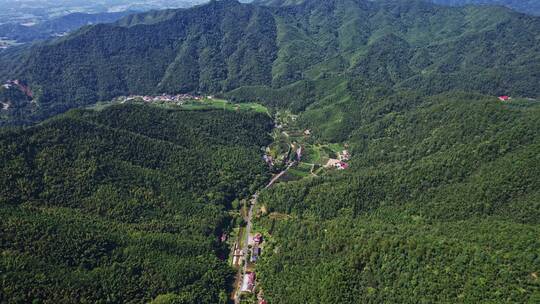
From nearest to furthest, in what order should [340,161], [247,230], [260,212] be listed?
1. [247,230]
2. [260,212]
3. [340,161]

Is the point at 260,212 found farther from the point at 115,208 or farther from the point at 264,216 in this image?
the point at 115,208

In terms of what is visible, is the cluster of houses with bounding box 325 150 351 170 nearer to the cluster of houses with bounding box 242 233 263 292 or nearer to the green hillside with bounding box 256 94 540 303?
the green hillside with bounding box 256 94 540 303

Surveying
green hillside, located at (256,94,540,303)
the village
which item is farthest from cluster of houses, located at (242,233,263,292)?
green hillside, located at (256,94,540,303)

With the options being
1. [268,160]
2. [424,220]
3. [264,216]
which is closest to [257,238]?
[264,216]

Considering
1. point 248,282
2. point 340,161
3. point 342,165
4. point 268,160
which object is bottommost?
point 248,282

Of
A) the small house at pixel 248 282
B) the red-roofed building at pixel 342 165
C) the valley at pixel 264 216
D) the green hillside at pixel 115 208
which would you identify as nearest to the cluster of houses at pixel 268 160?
the valley at pixel 264 216

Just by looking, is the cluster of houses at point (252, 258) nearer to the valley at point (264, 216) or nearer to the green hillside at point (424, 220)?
the valley at point (264, 216)

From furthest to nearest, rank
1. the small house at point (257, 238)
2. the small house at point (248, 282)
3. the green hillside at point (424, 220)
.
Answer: the small house at point (257, 238)
the small house at point (248, 282)
the green hillside at point (424, 220)

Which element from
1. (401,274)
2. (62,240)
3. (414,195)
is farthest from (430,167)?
(62,240)

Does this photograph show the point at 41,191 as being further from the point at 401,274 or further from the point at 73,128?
the point at 401,274
